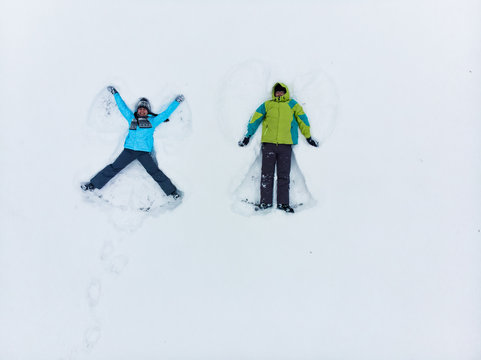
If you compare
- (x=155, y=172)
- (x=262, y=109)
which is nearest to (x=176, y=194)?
(x=155, y=172)

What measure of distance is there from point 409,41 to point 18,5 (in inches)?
163

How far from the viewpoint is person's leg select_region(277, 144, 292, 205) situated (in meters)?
3.89

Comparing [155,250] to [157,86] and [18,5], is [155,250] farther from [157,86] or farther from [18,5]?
[18,5]

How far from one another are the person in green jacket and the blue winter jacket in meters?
0.87

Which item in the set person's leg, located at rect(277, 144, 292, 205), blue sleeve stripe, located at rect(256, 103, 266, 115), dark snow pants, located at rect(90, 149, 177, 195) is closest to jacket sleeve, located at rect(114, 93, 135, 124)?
dark snow pants, located at rect(90, 149, 177, 195)

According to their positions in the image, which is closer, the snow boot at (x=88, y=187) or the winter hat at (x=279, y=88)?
the winter hat at (x=279, y=88)

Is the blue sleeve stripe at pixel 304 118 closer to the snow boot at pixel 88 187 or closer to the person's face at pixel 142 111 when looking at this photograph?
the person's face at pixel 142 111

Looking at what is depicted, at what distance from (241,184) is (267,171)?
32 cm

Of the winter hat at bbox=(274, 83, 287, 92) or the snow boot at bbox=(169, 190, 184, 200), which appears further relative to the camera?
the snow boot at bbox=(169, 190, 184, 200)

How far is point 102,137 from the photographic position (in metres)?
4.05

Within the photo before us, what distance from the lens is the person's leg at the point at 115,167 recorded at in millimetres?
3945

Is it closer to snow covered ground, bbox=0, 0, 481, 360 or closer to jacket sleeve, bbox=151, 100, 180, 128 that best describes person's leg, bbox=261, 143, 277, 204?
snow covered ground, bbox=0, 0, 481, 360

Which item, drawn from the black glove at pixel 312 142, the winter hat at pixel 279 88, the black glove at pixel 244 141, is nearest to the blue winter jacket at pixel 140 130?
the black glove at pixel 244 141

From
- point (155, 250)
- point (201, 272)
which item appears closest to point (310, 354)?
point (201, 272)
